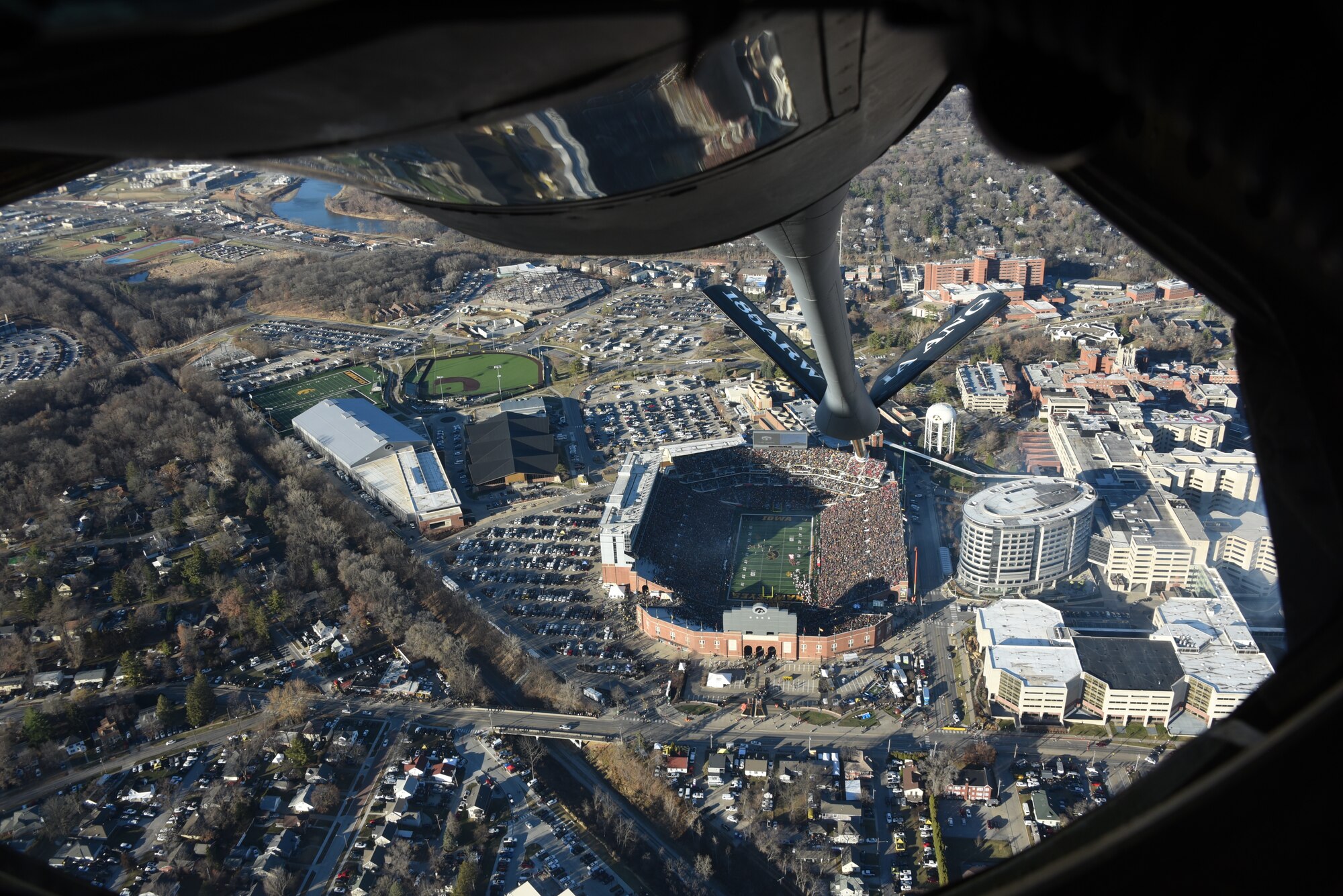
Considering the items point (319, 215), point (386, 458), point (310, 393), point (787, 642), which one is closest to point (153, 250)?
point (319, 215)

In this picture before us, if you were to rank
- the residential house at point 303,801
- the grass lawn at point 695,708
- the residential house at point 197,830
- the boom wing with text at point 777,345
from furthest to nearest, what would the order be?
the grass lawn at point 695,708
the residential house at point 303,801
the residential house at point 197,830
the boom wing with text at point 777,345

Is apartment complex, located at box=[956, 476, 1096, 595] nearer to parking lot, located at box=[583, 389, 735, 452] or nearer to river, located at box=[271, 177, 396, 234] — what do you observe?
parking lot, located at box=[583, 389, 735, 452]

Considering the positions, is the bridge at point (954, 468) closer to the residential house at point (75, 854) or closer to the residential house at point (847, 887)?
the residential house at point (847, 887)

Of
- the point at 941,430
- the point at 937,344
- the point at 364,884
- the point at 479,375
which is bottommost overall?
the point at 364,884

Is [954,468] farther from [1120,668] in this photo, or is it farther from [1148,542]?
[1120,668]

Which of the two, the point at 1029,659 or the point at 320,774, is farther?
the point at 1029,659

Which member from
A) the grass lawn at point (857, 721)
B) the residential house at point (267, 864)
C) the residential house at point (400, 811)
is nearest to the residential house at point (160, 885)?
the residential house at point (267, 864)
